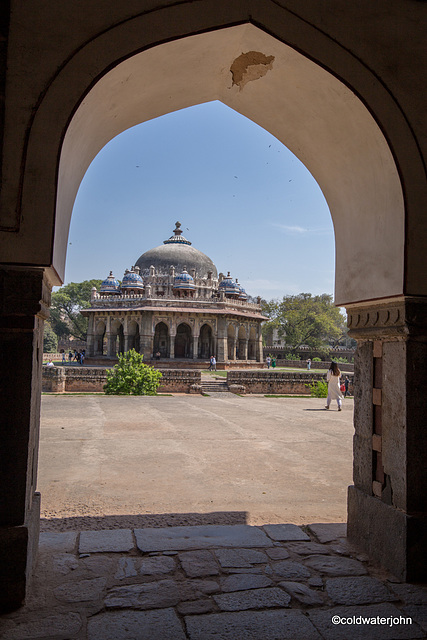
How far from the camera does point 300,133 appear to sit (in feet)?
13.0

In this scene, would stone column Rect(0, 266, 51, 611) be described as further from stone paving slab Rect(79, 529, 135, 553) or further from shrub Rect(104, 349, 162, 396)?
shrub Rect(104, 349, 162, 396)

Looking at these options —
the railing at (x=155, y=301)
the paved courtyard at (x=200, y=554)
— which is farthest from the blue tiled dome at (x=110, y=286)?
the paved courtyard at (x=200, y=554)

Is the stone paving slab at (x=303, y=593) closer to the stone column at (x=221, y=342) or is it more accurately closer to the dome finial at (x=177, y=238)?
the stone column at (x=221, y=342)

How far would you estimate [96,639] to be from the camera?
88.0 inches

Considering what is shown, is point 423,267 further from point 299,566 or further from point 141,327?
point 141,327

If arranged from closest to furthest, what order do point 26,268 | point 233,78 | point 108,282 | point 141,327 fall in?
point 26,268
point 233,78
point 141,327
point 108,282

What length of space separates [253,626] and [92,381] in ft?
59.4

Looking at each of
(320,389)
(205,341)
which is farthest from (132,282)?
(320,389)

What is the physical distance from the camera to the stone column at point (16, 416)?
2582 mm

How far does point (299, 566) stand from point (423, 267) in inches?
80.0

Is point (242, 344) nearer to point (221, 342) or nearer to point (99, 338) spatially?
point (221, 342)

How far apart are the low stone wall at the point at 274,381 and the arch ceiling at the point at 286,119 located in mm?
17495

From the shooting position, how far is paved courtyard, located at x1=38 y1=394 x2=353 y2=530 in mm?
4273

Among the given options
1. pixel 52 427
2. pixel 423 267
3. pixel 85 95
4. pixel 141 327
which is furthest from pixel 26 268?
pixel 141 327
